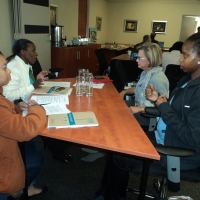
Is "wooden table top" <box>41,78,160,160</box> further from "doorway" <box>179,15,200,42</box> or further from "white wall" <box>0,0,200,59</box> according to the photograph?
"doorway" <box>179,15,200,42</box>

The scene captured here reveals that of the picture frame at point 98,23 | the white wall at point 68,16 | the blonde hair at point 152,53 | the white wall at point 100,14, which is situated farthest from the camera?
the picture frame at point 98,23

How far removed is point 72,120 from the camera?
1.31 meters

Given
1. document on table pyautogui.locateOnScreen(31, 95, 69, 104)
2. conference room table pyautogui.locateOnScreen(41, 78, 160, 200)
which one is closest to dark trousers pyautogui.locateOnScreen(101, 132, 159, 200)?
conference room table pyautogui.locateOnScreen(41, 78, 160, 200)

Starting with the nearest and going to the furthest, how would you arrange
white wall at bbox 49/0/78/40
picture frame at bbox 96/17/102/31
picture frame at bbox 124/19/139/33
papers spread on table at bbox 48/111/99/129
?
papers spread on table at bbox 48/111/99/129, white wall at bbox 49/0/78/40, picture frame at bbox 96/17/102/31, picture frame at bbox 124/19/139/33

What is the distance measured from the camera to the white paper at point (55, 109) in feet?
4.67

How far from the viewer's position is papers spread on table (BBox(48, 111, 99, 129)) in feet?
4.09

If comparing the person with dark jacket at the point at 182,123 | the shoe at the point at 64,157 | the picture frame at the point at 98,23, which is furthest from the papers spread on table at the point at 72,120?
Answer: the picture frame at the point at 98,23

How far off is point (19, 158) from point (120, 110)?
77 cm

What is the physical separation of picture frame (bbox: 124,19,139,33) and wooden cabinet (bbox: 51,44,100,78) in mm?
3049

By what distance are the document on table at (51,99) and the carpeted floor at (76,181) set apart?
0.41 meters

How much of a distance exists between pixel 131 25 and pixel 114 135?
307 inches

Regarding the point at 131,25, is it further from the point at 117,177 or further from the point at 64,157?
the point at 117,177

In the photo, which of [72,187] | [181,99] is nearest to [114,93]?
[181,99]

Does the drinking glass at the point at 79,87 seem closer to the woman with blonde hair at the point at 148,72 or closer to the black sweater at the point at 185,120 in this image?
the woman with blonde hair at the point at 148,72
